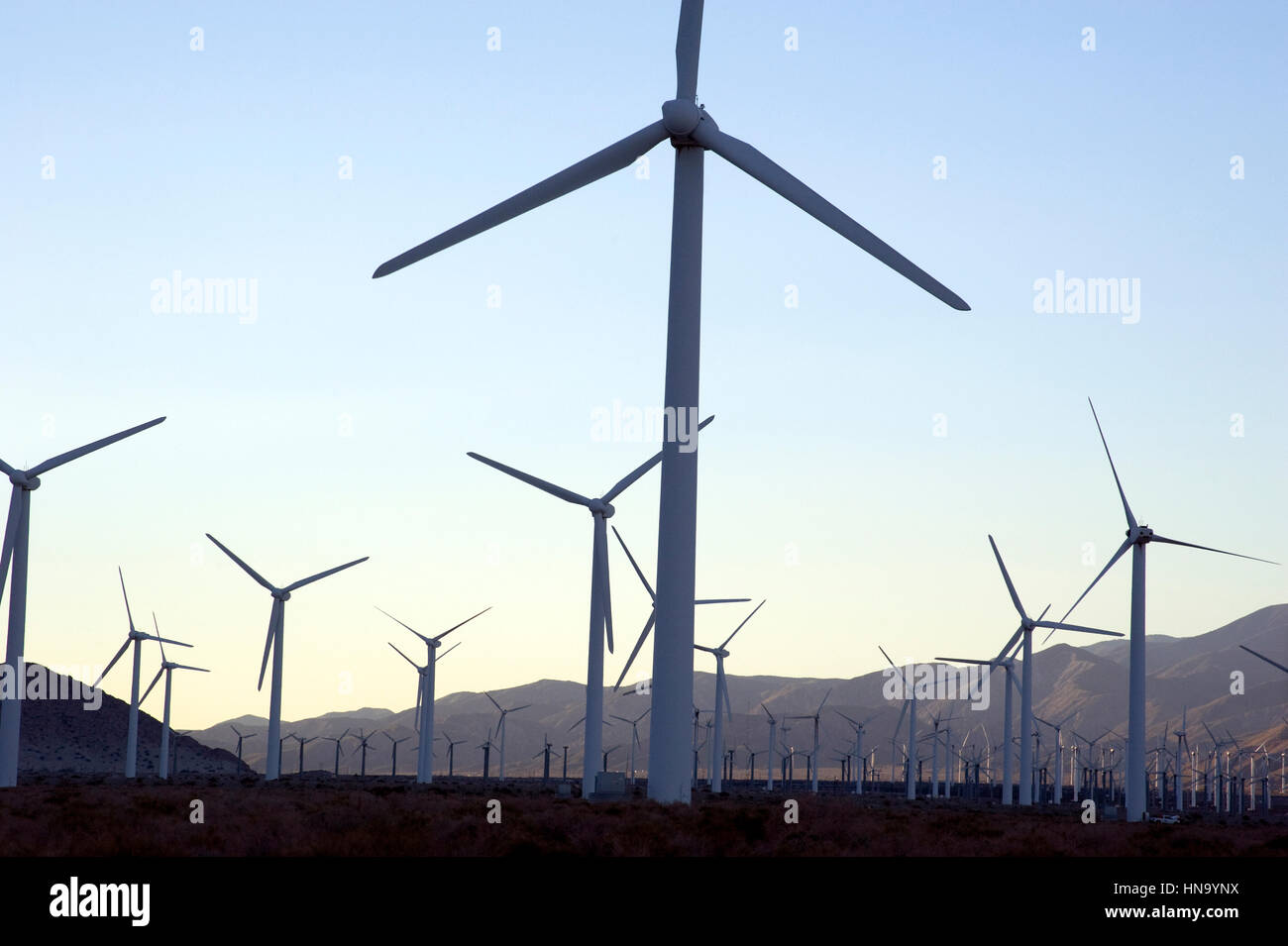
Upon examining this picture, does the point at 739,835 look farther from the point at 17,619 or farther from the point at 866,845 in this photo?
the point at 17,619

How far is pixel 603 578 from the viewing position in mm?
66938

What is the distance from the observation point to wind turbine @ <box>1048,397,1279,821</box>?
7144 cm

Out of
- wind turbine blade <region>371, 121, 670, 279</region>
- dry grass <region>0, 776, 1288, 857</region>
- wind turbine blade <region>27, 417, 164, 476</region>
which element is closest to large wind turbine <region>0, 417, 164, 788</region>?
Answer: wind turbine blade <region>27, 417, 164, 476</region>

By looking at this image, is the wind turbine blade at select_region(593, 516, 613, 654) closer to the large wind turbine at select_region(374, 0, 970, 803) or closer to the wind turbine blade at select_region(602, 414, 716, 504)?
the wind turbine blade at select_region(602, 414, 716, 504)

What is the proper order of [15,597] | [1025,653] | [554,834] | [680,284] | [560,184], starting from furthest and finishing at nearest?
→ 1. [1025,653]
2. [15,597]
3. [560,184]
4. [680,284]
5. [554,834]

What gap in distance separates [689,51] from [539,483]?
3274 centimetres

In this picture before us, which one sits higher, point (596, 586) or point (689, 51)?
point (689, 51)

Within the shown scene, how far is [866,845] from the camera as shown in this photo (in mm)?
28625

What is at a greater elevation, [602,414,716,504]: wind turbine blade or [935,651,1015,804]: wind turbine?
[602,414,716,504]: wind turbine blade

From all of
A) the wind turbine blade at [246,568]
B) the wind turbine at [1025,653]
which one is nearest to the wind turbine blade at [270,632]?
the wind turbine blade at [246,568]

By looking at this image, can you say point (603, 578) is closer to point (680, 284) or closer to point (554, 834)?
point (680, 284)

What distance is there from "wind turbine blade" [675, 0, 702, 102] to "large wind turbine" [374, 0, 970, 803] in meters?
0.05

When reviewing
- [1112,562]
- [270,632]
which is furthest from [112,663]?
[1112,562]

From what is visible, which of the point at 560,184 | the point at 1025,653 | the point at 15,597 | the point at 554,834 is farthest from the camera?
the point at 1025,653
